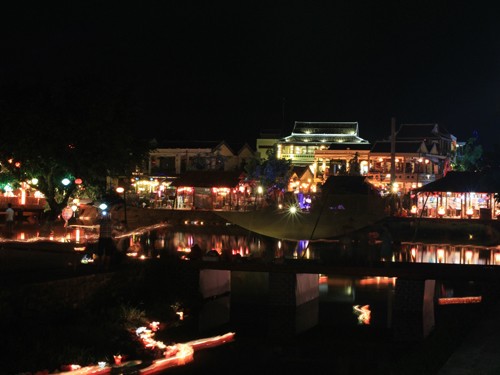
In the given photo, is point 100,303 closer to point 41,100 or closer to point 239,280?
point 239,280

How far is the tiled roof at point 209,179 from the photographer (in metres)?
38.3

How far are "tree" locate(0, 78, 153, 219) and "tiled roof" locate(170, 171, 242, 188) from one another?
10.3 metres

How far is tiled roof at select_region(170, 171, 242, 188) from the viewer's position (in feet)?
126

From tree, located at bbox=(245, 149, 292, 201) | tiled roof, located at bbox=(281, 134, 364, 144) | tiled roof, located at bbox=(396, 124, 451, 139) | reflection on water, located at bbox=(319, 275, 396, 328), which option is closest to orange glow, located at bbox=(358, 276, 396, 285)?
reflection on water, located at bbox=(319, 275, 396, 328)

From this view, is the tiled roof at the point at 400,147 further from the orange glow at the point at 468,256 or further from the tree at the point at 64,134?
the tree at the point at 64,134

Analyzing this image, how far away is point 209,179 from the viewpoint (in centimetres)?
3881

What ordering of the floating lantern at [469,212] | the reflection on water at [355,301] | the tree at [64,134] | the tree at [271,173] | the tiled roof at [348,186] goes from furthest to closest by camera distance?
the tree at [271,173] < the tiled roof at [348,186] < the floating lantern at [469,212] < the tree at [64,134] < the reflection on water at [355,301]

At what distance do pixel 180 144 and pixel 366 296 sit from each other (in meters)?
34.6

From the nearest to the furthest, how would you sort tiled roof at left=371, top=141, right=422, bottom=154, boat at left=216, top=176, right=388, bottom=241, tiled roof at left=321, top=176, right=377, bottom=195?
boat at left=216, top=176, right=388, bottom=241 → tiled roof at left=321, top=176, right=377, bottom=195 → tiled roof at left=371, top=141, right=422, bottom=154

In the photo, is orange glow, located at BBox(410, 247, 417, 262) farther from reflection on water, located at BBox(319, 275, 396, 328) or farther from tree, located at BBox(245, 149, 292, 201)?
tree, located at BBox(245, 149, 292, 201)

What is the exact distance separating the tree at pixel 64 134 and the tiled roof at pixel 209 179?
10.3 metres

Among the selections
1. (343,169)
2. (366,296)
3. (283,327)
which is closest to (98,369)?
(283,327)

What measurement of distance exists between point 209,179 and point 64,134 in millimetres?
13372

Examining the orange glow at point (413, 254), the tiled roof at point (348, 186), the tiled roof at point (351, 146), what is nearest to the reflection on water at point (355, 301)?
the orange glow at point (413, 254)
